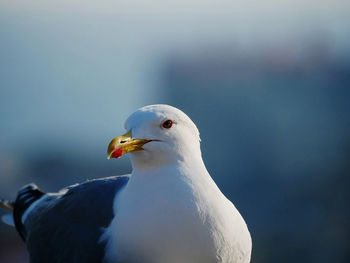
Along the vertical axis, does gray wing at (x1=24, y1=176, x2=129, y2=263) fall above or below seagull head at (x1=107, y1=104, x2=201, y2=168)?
below

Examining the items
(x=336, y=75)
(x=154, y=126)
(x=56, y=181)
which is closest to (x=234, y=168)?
(x=336, y=75)

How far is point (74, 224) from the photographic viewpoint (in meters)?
2.51

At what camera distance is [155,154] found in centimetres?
216

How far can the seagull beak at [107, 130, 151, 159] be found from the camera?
2.02 meters

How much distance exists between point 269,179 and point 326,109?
2633 mm

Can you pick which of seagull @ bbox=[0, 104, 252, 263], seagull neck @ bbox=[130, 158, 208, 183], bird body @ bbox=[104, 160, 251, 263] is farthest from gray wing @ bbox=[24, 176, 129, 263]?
seagull neck @ bbox=[130, 158, 208, 183]

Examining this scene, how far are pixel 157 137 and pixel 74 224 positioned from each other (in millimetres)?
673

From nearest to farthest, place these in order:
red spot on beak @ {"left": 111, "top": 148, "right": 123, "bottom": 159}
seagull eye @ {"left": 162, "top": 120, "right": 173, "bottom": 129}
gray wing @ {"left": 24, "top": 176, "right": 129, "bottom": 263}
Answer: red spot on beak @ {"left": 111, "top": 148, "right": 123, "bottom": 159}, seagull eye @ {"left": 162, "top": 120, "right": 173, "bottom": 129}, gray wing @ {"left": 24, "top": 176, "right": 129, "bottom": 263}

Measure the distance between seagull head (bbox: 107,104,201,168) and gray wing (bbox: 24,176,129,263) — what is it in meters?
0.32

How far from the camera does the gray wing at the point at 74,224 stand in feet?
7.70

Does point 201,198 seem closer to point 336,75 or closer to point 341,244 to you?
point 341,244

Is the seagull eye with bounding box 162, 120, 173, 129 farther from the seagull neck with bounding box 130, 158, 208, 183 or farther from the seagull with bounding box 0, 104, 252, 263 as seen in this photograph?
the seagull neck with bounding box 130, 158, 208, 183

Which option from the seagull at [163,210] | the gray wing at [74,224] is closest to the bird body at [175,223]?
the seagull at [163,210]

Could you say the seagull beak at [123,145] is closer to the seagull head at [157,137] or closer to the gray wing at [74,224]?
the seagull head at [157,137]
